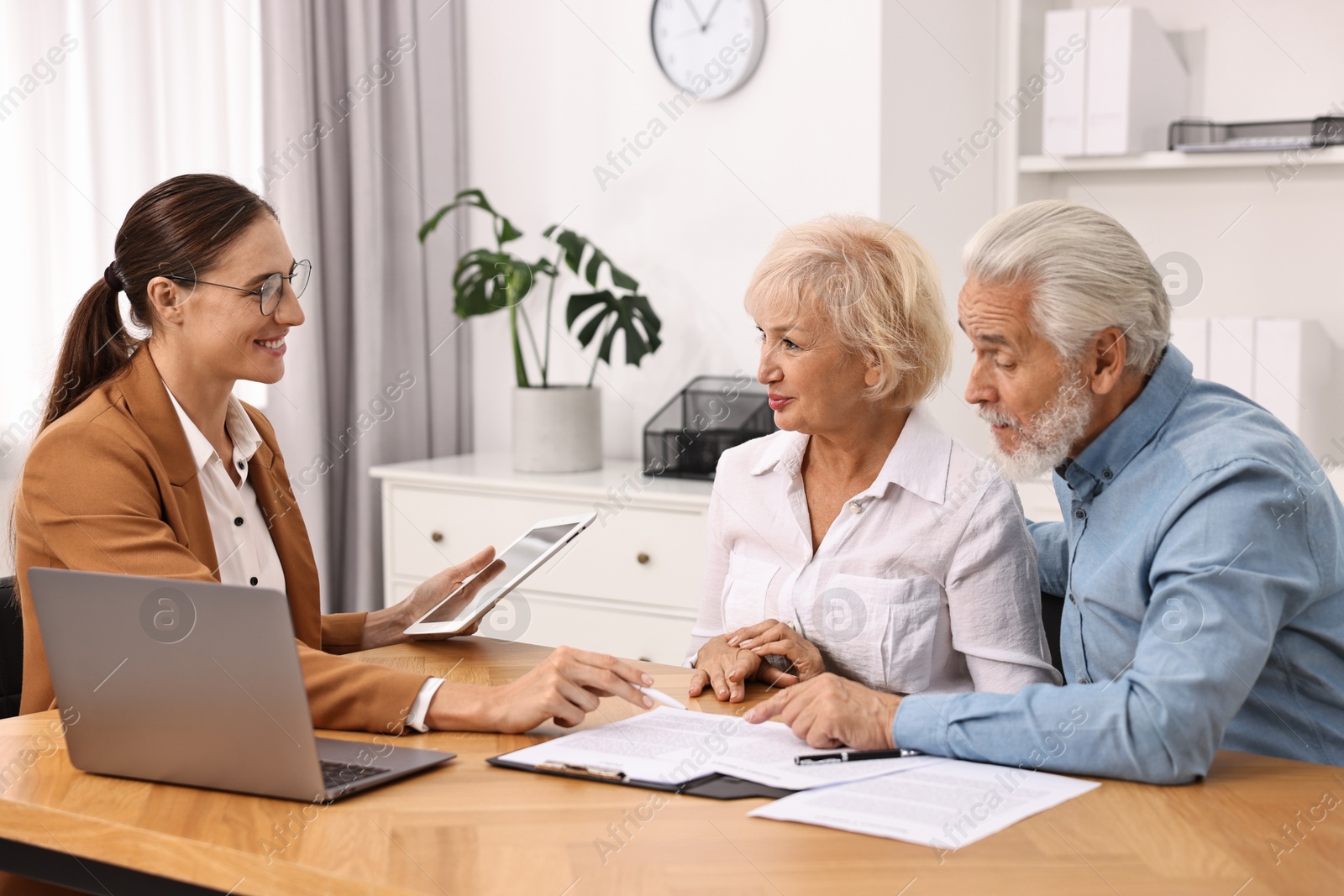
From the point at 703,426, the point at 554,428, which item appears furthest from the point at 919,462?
the point at 554,428

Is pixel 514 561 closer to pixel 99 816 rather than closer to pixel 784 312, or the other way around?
pixel 784 312

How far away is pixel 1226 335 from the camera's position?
2.90 metres

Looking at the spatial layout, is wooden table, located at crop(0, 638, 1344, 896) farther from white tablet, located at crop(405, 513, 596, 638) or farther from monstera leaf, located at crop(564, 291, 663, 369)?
monstera leaf, located at crop(564, 291, 663, 369)

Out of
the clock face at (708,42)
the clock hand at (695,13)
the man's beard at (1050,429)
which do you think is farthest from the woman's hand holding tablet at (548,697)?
the clock hand at (695,13)

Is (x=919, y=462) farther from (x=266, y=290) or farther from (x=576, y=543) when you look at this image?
(x=576, y=543)

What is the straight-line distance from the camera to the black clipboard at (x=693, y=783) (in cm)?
122

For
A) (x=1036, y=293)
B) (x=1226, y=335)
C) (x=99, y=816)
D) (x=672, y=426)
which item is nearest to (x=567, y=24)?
(x=672, y=426)

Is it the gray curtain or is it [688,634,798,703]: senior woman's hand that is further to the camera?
the gray curtain

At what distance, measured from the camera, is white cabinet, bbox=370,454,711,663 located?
10.4 ft

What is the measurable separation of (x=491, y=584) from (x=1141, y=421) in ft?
2.98

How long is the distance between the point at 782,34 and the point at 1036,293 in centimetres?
207

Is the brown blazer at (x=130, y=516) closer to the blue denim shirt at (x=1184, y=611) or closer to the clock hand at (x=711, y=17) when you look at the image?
the blue denim shirt at (x=1184, y=611)

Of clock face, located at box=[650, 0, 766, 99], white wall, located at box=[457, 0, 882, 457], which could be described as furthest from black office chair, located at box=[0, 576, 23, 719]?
clock face, located at box=[650, 0, 766, 99]

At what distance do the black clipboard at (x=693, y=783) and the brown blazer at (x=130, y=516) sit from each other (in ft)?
0.82
